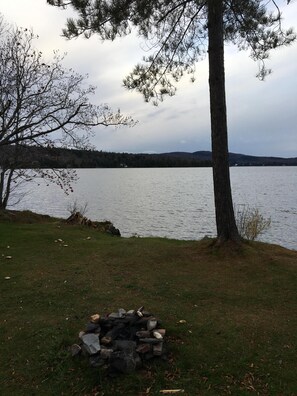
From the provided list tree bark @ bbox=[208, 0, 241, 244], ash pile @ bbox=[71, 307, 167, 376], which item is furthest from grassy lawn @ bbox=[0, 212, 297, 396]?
tree bark @ bbox=[208, 0, 241, 244]

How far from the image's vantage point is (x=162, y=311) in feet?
19.2

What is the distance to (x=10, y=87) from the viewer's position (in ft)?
48.2

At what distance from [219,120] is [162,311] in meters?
4.40

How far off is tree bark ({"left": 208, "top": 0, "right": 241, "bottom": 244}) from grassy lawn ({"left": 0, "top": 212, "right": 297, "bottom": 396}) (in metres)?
0.98

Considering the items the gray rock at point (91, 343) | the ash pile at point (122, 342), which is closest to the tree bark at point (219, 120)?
the ash pile at point (122, 342)

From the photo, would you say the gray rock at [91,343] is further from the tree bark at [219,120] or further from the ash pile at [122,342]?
the tree bark at [219,120]

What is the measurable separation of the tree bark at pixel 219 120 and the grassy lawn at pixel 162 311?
98 centimetres

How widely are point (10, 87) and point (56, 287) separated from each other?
10.0 metres

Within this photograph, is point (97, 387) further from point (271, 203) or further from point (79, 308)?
point (271, 203)

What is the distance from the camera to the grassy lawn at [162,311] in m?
4.18

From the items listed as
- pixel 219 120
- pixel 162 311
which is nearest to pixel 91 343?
pixel 162 311

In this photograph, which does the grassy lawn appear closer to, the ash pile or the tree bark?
the ash pile

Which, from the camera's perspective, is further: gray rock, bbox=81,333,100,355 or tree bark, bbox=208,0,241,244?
tree bark, bbox=208,0,241,244

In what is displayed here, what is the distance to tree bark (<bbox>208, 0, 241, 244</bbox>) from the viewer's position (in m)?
8.49
